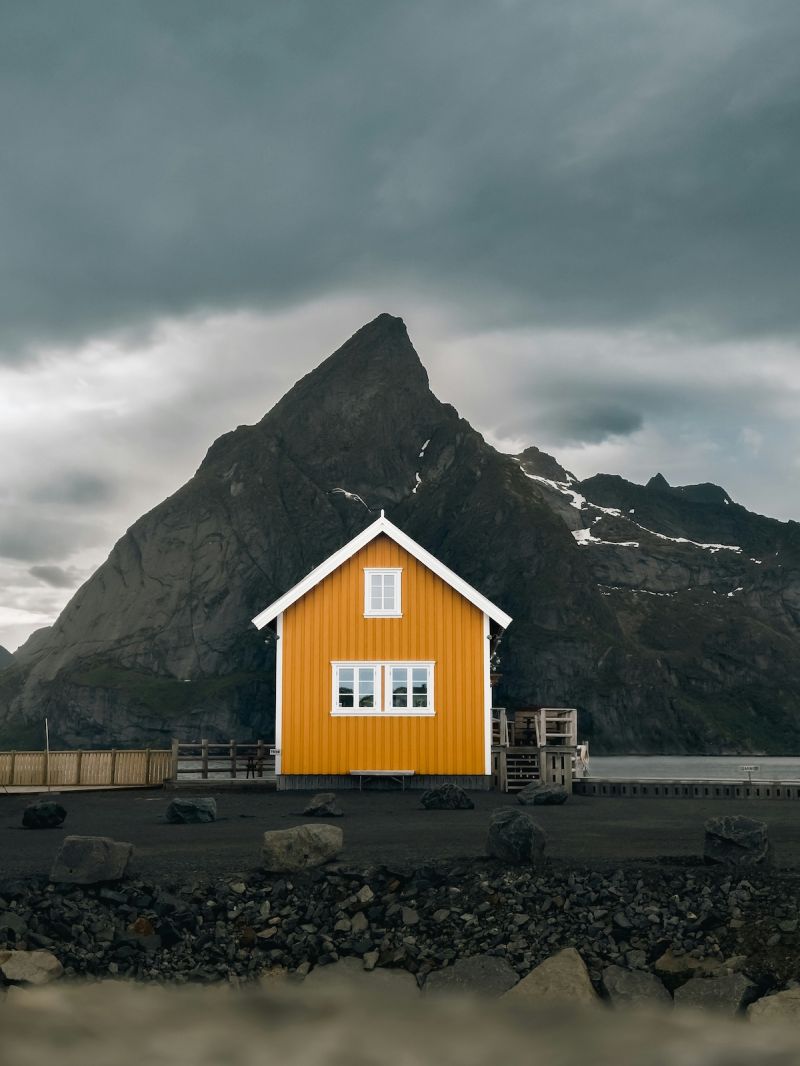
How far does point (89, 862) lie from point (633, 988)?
23.1ft

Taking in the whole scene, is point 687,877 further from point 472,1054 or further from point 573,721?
point 573,721

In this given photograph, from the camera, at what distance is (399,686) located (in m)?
32.8

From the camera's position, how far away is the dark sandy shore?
15344mm

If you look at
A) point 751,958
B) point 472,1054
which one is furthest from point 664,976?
point 472,1054

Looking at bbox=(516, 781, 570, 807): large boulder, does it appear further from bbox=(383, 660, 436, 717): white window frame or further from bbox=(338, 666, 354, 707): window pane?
bbox=(338, 666, 354, 707): window pane

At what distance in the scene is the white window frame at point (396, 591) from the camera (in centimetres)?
3312

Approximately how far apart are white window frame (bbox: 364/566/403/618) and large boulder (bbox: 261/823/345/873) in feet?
60.3

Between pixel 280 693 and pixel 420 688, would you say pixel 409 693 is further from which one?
pixel 280 693

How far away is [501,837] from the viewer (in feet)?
48.2

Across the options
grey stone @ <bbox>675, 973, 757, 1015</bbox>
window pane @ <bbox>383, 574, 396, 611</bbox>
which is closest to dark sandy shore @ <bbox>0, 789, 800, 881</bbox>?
grey stone @ <bbox>675, 973, 757, 1015</bbox>

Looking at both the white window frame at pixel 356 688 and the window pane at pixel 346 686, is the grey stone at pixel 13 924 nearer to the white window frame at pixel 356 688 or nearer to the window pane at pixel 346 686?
the white window frame at pixel 356 688

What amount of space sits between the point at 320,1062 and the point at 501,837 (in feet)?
17.6

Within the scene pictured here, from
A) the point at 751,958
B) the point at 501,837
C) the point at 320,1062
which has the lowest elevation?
the point at 320,1062

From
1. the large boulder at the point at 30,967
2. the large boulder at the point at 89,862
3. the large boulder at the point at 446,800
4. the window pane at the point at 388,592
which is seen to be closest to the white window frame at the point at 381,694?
the window pane at the point at 388,592
